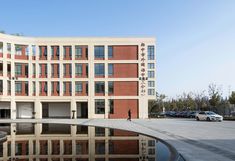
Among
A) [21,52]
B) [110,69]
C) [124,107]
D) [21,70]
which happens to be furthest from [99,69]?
[21,52]

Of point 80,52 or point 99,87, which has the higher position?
point 80,52

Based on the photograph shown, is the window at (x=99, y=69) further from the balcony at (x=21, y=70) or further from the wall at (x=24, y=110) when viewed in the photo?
the wall at (x=24, y=110)

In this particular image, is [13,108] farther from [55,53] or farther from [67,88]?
[55,53]

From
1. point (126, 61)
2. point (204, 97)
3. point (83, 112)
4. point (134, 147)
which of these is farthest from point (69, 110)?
point (204, 97)

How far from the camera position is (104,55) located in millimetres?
57281

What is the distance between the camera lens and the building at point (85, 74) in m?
56.4

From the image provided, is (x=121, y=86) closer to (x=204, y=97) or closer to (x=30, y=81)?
(x=30, y=81)

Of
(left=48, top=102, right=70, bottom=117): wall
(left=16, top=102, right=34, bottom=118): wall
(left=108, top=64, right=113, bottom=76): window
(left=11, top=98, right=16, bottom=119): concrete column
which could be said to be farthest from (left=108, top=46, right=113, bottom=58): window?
(left=11, top=98, right=16, bottom=119): concrete column

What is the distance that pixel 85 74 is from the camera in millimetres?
57281

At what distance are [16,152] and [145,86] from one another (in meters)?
43.5

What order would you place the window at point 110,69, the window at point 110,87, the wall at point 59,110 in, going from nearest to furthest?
1. the window at point 110,87
2. the window at point 110,69
3. the wall at point 59,110

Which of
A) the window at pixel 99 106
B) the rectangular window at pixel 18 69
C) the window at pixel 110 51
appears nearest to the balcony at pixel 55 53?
the rectangular window at pixel 18 69

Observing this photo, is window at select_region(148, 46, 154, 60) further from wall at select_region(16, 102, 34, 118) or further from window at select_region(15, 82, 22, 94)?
wall at select_region(16, 102, 34, 118)

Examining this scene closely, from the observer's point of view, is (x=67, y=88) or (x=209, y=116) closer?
(x=209, y=116)
